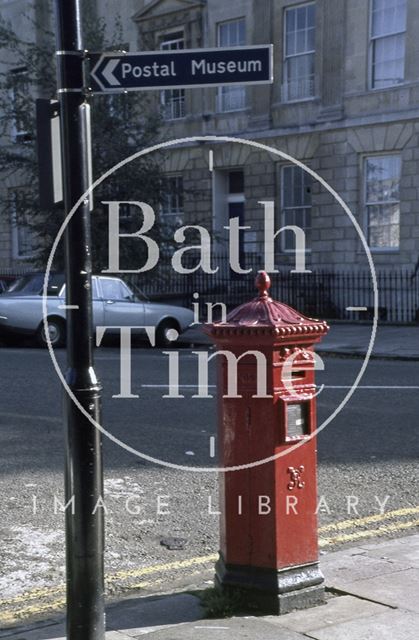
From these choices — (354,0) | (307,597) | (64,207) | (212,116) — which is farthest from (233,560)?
(212,116)

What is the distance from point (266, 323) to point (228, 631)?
1613 mm

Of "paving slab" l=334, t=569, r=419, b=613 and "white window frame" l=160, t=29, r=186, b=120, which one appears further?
"white window frame" l=160, t=29, r=186, b=120

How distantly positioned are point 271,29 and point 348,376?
1730 cm

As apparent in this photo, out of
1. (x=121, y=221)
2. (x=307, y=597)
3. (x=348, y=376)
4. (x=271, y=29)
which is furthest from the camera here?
(x=271, y=29)

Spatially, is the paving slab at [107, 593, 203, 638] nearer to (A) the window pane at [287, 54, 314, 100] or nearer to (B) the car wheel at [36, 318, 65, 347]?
(B) the car wheel at [36, 318, 65, 347]

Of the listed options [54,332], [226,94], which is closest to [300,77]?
[226,94]

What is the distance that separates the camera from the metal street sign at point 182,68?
453 cm

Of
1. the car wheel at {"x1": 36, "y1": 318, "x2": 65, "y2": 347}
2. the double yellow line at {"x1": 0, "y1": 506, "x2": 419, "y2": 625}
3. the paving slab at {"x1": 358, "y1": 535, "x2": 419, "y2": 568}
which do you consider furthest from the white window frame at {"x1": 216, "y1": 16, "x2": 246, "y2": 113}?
the paving slab at {"x1": 358, "y1": 535, "x2": 419, "y2": 568}

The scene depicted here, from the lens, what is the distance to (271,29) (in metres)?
28.7

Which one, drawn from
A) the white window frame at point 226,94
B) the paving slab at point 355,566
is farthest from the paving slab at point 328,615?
the white window frame at point 226,94

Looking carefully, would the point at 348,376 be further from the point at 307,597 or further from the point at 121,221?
the point at 121,221

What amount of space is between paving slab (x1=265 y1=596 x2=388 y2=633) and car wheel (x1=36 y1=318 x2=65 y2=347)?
14322 millimetres

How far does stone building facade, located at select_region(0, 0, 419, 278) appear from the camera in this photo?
86.6ft

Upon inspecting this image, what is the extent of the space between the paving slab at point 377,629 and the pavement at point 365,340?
43.8 feet
